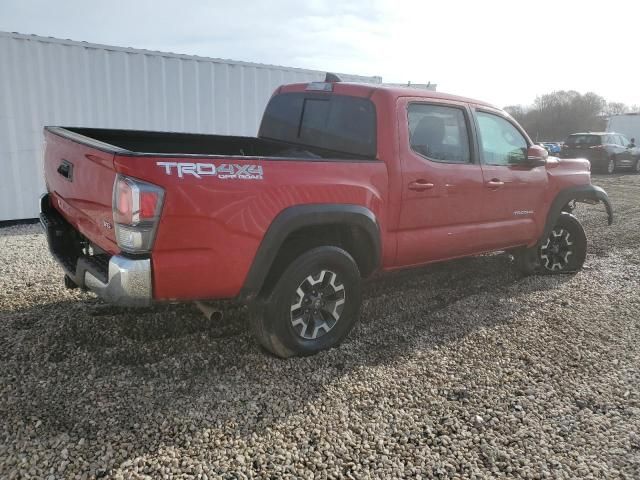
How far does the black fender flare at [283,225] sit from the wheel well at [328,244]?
0.42 ft

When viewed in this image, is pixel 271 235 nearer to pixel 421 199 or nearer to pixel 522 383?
pixel 421 199

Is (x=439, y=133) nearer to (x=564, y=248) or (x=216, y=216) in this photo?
(x=216, y=216)

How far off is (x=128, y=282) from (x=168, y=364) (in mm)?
935

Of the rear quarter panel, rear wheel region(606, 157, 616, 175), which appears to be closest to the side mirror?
the rear quarter panel

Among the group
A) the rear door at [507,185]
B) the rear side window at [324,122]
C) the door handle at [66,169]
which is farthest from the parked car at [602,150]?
the door handle at [66,169]

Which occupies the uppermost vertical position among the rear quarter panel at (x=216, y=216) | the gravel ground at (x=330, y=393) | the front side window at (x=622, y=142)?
the front side window at (x=622, y=142)

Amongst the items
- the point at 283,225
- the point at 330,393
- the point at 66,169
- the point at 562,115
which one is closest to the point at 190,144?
the point at 66,169

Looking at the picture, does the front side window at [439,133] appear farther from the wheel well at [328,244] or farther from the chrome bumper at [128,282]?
the chrome bumper at [128,282]

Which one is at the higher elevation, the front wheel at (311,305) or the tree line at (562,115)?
the tree line at (562,115)

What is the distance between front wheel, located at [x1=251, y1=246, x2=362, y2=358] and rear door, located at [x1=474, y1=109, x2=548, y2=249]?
165cm

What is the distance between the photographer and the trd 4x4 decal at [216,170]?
263cm

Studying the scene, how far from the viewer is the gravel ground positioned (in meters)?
2.48

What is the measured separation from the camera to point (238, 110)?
943 centimetres

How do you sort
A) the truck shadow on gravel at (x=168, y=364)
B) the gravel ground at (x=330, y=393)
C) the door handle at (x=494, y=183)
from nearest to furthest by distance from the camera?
the gravel ground at (x=330, y=393), the truck shadow on gravel at (x=168, y=364), the door handle at (x=494, y=183)
